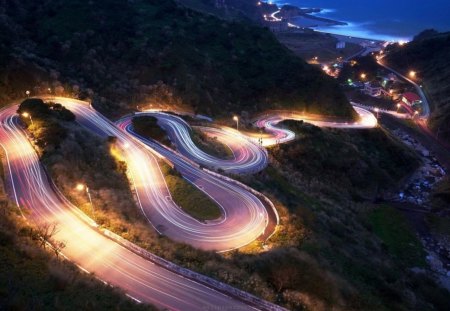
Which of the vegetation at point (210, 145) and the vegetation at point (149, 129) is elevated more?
the vegetation at point (149, 129)

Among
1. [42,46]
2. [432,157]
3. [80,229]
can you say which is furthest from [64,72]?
[432,157]

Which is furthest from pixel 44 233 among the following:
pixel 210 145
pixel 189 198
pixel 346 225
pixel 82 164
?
pixel 346 225

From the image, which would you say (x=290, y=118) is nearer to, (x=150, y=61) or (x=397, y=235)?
(x=150, y=61)

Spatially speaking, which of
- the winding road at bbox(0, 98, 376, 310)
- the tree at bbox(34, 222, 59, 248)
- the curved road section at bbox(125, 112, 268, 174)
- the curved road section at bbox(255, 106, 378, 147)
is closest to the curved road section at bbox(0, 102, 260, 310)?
the winding road at bbox(0, 98, 376, 310)

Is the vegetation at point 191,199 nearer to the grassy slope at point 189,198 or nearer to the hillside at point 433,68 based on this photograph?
the grassy slope at point 189,198

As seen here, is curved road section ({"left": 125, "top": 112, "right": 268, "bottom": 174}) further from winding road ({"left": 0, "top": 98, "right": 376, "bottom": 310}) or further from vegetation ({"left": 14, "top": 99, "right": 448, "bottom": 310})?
vegetation ({"left": 14, "top": 99, "right": 448, "bottom": 310})

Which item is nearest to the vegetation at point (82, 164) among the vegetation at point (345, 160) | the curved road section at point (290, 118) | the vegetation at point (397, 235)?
the vegetation at point (345, 160)
